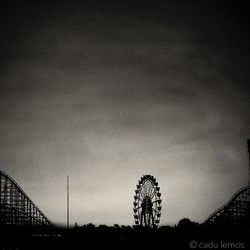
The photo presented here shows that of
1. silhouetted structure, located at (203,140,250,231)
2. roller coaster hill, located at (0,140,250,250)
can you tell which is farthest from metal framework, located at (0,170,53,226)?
silhouetted structure, located at (203,140,250,231)

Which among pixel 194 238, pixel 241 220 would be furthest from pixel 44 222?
pixel 241 220

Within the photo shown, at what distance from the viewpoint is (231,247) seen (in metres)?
25.9

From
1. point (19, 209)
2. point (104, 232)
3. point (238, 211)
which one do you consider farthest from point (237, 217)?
point (19, 209)

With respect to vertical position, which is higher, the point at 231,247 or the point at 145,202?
the point at 145,202

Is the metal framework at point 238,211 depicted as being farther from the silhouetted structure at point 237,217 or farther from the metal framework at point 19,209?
the metal framework at point 19,209

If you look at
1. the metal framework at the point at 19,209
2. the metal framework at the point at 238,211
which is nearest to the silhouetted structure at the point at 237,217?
the metal framework at the point at 238,211

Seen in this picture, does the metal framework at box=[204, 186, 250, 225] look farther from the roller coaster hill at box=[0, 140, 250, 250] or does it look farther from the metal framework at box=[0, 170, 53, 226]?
the metal framework at box=[0, 170, 53, 226]

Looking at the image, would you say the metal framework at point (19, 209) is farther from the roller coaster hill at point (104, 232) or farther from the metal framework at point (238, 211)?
the metal framework at point (238, 211)

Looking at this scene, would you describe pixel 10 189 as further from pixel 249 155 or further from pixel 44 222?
pixel 249 155

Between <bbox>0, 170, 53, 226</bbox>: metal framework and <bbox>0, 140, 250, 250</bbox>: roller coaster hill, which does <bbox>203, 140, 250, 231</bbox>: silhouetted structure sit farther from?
<bbox>0, 170, 53, 226</bbox>: metal framework

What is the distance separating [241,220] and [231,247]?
5.85 m

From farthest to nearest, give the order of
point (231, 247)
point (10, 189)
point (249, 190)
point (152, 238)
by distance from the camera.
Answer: point (10, 189), point (249, 190), point (152, 238), point (231, 247)

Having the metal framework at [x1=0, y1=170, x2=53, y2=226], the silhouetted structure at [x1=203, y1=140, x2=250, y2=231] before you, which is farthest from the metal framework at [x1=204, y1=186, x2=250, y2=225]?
the metal framework at [x1=0, y1=170, x2=53, y2=226]

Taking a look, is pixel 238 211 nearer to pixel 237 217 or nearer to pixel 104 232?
pixel 237 217
